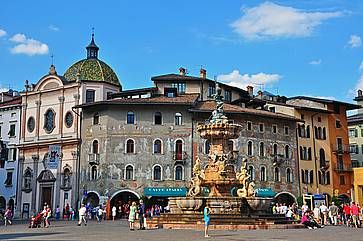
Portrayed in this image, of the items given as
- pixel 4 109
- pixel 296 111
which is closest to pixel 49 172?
pixel 4 109

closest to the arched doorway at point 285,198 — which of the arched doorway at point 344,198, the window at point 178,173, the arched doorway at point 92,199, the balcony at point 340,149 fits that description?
the arched doorway at point 344,198

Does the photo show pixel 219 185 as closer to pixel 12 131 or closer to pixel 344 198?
pixel 344 198

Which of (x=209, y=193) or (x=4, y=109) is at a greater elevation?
(x=4, y=109)

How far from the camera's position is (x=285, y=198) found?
54.0m

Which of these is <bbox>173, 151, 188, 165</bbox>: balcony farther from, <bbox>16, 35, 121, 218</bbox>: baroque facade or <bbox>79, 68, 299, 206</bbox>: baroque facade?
<bbox>16, 35, 121, 218</bbox>: baroque facade

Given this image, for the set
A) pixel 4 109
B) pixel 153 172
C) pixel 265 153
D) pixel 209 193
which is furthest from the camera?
pixel 4 109

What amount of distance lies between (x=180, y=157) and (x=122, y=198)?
6754 millimetres

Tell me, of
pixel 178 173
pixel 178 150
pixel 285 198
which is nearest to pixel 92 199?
pixel 178 173

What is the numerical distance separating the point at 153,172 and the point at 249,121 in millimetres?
10996

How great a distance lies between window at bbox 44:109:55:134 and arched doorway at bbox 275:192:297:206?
→ 24681 mm

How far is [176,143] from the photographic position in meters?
50.4

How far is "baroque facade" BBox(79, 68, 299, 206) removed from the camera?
49500mm

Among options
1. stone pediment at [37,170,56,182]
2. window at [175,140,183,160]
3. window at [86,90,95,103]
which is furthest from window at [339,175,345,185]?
stone pediment at [37,170,56,182]

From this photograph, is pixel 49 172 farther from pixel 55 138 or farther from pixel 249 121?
pixel 249 121
